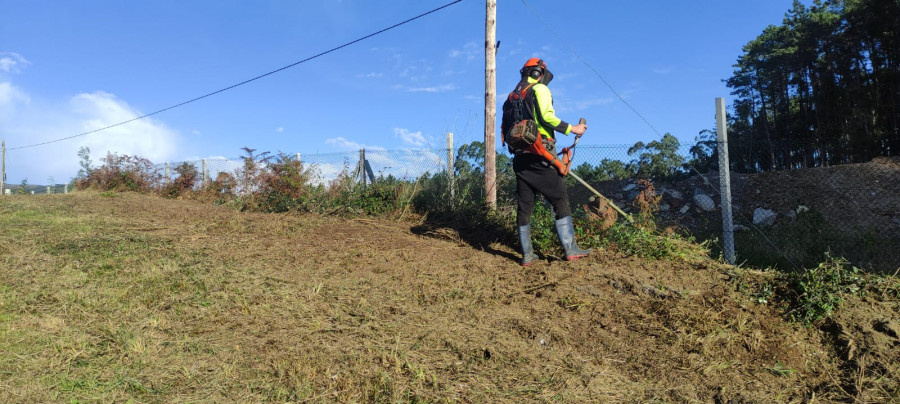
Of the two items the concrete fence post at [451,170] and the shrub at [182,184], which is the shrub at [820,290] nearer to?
the concrete fence post at [451,170]

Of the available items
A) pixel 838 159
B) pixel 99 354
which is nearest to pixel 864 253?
pixel 99 354

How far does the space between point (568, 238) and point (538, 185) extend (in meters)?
0.62

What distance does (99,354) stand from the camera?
11.1 feet

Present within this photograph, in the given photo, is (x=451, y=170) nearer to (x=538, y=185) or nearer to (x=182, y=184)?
(x=538, y=185)

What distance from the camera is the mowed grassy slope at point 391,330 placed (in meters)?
2.98

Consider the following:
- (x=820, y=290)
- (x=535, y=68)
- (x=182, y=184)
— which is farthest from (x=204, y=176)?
(x=820, y=290)

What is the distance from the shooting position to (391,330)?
3.70m

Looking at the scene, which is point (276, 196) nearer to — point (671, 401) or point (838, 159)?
point (671, 401)

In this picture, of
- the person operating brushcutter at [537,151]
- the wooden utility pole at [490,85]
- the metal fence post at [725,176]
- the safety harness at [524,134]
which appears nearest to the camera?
the safety harness at [524,134]

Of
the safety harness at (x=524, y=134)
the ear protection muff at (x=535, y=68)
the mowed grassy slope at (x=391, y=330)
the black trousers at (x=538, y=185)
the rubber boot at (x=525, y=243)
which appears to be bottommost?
the mowed grassy slope at (x=391, y=330)

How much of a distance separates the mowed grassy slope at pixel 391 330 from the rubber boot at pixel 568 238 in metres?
0.15

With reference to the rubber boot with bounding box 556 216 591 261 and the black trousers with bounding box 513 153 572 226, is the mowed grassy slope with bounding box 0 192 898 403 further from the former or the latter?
the black trousers with bounding box 513 153 572 226

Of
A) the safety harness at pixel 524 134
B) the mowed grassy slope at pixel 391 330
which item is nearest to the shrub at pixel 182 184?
the mowed grassy slope at pixel 391 330

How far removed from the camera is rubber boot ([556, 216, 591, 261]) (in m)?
5.09
